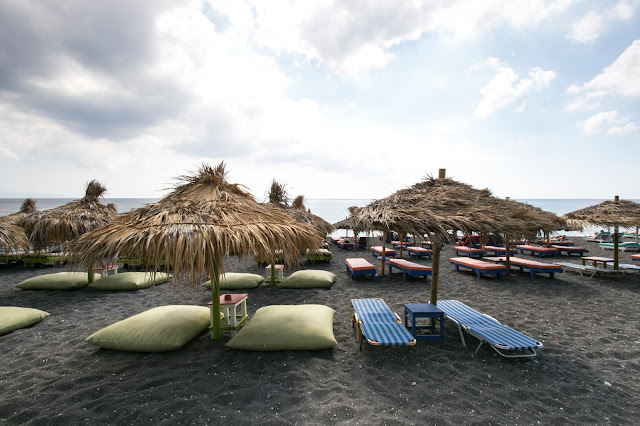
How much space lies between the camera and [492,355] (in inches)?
174

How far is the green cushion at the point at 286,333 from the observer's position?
4305 millimetres

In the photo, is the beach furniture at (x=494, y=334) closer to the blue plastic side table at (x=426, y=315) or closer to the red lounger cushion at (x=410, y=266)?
the blue plastic side table at (x=426, y=315)

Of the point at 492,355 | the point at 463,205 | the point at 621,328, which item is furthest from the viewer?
the point at 621,328

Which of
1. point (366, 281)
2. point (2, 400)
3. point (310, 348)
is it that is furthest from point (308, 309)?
point (366, 281)

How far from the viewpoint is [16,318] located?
18.0 ft

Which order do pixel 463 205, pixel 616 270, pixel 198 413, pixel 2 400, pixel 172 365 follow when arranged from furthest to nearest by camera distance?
pixel 616 270 < pixel 463 205 < pixel 172 365 < pixel 2 400 < pixel 198 413

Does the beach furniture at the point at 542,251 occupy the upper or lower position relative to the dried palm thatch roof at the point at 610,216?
lower

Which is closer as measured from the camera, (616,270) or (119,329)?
(119,329)

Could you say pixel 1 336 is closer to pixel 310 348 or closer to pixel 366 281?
pixel 310 348

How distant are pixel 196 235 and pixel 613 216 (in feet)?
45.7

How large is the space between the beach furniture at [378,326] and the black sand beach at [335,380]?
37 cm

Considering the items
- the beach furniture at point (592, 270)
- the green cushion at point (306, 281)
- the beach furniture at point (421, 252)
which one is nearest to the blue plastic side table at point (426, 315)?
the green cushion at point (306, 281)

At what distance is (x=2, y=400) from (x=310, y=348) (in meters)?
3.91

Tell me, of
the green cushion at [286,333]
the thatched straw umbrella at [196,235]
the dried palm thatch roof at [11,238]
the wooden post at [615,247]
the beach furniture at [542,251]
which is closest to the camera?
the thatched straw umbrella at [196,235]
